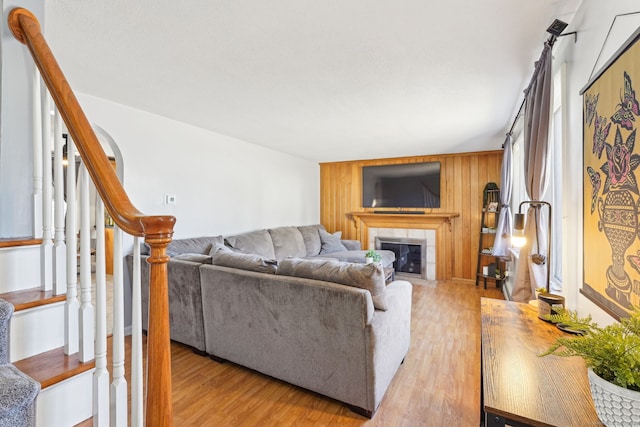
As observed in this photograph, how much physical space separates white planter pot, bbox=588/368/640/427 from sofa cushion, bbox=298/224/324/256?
4.46 meters

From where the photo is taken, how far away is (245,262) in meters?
2.28

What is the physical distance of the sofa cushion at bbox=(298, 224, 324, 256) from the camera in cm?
515

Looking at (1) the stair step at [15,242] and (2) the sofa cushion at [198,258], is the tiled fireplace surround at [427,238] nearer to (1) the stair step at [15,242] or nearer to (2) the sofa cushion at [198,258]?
(2) the sofa cushion at [198,258]

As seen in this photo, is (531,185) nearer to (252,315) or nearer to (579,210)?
(579,210)

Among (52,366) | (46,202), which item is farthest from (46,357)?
(46,202)

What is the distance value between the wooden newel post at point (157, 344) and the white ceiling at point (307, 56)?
135 centimetres

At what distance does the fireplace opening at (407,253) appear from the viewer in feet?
17.6

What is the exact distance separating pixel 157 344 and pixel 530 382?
3.82 ft

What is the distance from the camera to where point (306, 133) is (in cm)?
395

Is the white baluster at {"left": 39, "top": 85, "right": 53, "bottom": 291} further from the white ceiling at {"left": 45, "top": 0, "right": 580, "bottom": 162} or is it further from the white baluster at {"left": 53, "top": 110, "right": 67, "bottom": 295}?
the white ceiling at {"left": 45, "top": 0, "right": 580, "bottom": 162}

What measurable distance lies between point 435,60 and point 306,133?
2154mm

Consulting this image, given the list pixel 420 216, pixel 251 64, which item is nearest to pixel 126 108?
pixel 251 64

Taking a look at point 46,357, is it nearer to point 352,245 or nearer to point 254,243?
point 254,243

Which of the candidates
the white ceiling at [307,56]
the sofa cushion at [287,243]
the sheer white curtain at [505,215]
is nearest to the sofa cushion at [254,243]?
the sofa cushion at [287,243]
